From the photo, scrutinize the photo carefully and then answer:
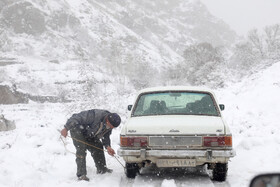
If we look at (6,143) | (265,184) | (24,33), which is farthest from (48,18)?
(265,184)

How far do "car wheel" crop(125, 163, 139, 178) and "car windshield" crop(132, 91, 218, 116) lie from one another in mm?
921

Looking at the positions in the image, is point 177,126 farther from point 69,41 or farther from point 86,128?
point 69,41

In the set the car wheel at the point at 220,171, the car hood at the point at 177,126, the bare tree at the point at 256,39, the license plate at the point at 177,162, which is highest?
the bare tree at the point at 256,39

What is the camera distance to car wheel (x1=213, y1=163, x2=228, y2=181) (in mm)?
5320

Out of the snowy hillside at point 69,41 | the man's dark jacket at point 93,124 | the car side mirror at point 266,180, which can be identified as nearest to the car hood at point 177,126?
the man's dark jacket at point 93,124

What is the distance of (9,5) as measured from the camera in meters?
86.6

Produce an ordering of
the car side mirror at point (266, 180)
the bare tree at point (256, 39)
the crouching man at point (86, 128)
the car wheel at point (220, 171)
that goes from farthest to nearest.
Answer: the bare tree at point (256, 39), the crouching man at point (86, 128), the car wheel at point (220, 171), the car side mirror at point (266, 180)

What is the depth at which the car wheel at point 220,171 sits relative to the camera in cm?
532

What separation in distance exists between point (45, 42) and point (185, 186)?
3319 inches

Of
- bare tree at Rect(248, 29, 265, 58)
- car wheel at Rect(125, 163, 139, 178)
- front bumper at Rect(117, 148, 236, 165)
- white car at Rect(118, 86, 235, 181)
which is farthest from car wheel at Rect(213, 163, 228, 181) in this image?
bare tree at Rect(248, 29, 265, 58)

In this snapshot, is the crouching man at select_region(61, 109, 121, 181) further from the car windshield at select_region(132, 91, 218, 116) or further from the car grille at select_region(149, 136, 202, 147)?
the car grille at select_region(149, 136, 202, 147)

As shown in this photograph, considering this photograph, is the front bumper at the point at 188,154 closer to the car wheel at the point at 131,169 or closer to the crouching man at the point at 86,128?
the car wheel at the point at 131,169

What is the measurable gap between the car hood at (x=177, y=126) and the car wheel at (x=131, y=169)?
2.50ft

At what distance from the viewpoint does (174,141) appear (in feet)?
16.6
